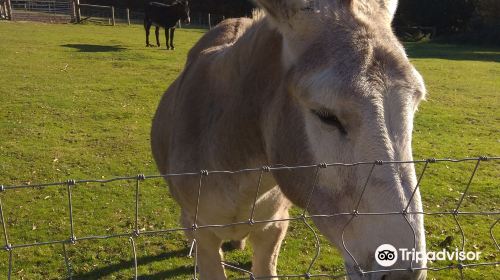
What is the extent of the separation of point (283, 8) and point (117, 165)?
19.0 feet

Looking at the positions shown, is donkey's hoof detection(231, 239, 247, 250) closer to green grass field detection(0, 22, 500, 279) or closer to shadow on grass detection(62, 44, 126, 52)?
green grass field detection(0, 22, 500, 279)

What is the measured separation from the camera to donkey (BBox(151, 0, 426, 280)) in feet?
6.08

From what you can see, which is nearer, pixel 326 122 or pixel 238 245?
pixel 326 122

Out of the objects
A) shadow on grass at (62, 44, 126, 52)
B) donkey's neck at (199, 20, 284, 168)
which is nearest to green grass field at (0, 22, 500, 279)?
donkey's neck at (199, 20, 284, 168)

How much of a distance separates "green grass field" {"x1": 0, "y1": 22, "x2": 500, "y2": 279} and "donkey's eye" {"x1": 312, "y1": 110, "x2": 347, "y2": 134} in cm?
315

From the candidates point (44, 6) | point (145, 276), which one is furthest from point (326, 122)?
point (44, 6)

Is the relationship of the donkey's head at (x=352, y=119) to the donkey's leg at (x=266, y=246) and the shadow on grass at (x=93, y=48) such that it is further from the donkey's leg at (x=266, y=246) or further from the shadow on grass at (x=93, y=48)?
the shadow on grass at (x=93, y=48)

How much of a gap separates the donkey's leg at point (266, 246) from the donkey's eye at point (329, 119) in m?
1.92

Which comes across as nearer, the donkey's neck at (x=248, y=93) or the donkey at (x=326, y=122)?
the donkey at (x=326, y=122)

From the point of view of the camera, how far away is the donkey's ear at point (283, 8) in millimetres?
2263

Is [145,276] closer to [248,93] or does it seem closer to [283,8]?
Answer: [248,93]

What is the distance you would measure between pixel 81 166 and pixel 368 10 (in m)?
6.17

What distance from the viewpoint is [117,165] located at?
24.7ft

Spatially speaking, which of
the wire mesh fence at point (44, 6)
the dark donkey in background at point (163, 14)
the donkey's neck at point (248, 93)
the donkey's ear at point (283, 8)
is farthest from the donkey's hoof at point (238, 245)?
the wire mesh fence at point (44, 6)
